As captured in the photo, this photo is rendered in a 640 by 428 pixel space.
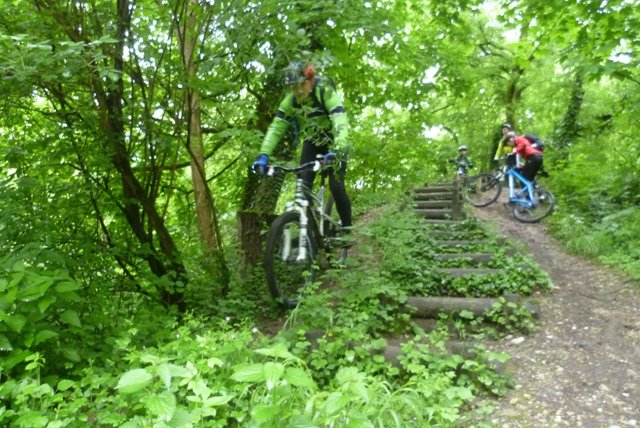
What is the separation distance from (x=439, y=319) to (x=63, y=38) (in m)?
4.49

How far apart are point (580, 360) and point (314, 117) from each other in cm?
326

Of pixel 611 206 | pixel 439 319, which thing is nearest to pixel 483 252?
pixel 439 319

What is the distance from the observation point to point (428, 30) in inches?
396

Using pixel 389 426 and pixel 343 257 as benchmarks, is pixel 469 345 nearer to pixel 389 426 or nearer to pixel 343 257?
pixel 389 426

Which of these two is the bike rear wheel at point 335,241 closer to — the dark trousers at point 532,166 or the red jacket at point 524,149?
the dark trousers at point 532,166

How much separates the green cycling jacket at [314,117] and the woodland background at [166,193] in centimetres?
32

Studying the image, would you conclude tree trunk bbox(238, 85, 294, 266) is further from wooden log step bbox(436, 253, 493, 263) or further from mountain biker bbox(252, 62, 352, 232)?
wooden log step bbox(436, 253, 493, 263)

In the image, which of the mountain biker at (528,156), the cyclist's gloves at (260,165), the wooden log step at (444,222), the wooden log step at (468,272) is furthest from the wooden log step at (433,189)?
the cyclist's gloves at (260,165)

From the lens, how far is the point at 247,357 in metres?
3.26

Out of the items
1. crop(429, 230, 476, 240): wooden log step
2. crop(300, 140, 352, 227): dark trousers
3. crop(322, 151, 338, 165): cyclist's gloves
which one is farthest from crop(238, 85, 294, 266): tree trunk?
crop(429, 230, 476, 240): wooden log step

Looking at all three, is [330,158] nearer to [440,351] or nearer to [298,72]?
[298,72]

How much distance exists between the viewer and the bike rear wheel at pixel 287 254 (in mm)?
4500

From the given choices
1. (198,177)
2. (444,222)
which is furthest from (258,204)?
(444,222)

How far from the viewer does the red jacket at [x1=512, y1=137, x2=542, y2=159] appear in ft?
32.7
